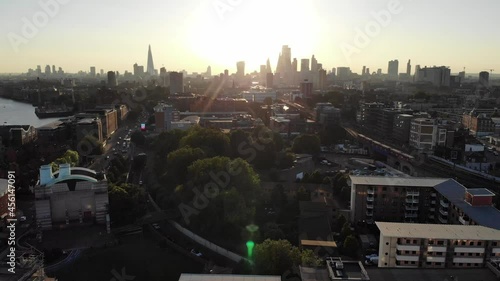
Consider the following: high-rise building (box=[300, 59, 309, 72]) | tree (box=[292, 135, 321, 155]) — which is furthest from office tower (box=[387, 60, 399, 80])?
tree (box=[292, 135, 321, 155])

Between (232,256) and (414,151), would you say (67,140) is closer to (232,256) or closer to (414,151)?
(232,256)

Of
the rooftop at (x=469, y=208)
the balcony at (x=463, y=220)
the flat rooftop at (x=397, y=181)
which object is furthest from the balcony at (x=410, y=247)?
the flat rooftop at (x=397, y=181)

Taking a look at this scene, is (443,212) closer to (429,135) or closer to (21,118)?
(429,135)

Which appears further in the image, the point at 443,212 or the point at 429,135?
the point at 429,135

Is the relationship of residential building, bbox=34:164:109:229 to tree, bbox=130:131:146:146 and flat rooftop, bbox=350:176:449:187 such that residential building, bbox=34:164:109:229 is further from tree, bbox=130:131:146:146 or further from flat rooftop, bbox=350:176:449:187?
tree, bbox=130:131:146:146

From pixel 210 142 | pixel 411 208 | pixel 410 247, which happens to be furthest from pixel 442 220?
pixel 210 142

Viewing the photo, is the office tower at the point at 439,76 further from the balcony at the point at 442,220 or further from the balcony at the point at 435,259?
the balcony at the point at 435,259
